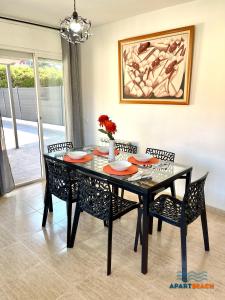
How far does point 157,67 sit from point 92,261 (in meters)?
2.46

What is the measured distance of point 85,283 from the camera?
1.90m

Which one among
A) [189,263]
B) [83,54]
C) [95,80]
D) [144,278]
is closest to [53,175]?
[144,278]

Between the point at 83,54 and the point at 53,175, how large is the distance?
253cm

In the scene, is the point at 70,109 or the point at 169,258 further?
the point at 70,109

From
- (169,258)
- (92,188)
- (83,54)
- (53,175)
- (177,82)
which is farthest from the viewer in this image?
(83,54)

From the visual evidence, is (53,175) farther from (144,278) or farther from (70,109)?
(70,109)

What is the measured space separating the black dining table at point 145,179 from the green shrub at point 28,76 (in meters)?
1.85

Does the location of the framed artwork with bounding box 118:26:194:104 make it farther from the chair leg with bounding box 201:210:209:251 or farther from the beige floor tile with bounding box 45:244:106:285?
the beige floor tile with bounding box 45:244:106:285

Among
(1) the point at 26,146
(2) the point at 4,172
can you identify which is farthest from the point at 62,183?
(1) the point at 26,146

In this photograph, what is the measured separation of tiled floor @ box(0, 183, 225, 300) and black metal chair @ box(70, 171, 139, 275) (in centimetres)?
20

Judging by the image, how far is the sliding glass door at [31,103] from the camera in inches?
150

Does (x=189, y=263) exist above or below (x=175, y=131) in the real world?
below

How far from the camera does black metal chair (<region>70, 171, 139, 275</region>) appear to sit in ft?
6.45

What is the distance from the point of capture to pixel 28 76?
12.7ft
